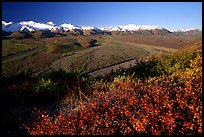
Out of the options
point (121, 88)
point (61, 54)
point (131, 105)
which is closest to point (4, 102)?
point (121, 88)

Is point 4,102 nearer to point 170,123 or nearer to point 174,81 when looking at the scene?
point 174,81

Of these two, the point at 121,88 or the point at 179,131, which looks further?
the point at 121,88

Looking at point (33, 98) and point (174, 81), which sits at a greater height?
point (174, 81)

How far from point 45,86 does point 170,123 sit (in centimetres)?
580

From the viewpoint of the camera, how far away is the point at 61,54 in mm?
26641

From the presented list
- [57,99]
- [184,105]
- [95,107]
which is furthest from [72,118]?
[57,99]

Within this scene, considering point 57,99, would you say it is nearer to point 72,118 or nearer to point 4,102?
point 4,102

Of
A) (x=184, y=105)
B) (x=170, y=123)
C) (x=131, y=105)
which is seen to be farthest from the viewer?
(x=131, y=105)

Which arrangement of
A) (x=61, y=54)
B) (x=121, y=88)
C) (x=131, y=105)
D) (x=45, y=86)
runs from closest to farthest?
(x=131, y=105), (x=121, y=88), (x=45, y=86), (x=61, y=54)

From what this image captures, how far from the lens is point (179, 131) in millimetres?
4914

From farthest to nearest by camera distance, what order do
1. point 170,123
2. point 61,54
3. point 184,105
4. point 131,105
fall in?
point 61,54, point 131,105, point 184,105, point 170,123

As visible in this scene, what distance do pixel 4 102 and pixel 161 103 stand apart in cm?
538

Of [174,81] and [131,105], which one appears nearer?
[131,105]

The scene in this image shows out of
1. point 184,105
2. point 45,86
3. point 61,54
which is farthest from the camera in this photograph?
point 61,54
